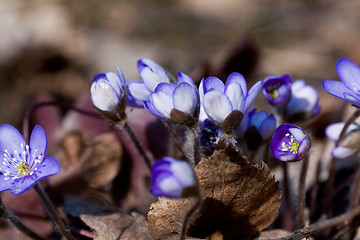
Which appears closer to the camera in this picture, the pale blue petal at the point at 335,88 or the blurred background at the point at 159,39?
the pale blue petal at the point at 335,88

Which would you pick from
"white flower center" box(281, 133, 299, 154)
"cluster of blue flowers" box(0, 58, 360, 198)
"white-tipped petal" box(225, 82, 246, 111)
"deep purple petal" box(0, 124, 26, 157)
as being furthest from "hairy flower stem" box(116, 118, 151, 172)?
"white flower center" box(281, 133, 299, 154)

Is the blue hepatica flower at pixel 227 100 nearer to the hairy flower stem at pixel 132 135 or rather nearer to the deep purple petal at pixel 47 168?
the hairy flower stem at pixel 132 135

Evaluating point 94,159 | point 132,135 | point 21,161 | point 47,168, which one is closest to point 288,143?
point 132,135

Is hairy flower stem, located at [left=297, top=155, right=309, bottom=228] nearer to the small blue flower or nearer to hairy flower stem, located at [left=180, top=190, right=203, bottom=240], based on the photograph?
the small blue flower

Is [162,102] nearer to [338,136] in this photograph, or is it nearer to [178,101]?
[178,101]

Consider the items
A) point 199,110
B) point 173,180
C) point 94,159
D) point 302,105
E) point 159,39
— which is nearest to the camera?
point 173,180

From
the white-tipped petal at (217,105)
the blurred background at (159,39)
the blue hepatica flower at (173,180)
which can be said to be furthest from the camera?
the blurred background at (159,39)

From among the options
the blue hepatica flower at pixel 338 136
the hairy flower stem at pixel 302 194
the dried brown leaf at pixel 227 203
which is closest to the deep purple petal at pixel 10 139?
the dried brown leaf at pixel 227 203
